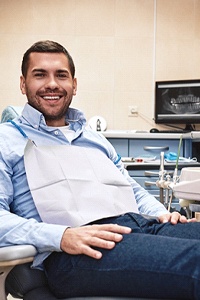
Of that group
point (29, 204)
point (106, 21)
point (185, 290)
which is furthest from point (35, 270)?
point (106, 21)

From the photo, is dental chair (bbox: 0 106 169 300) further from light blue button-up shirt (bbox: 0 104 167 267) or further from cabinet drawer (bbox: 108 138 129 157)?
cabinet drawer (bbox: 108 138 129 157)

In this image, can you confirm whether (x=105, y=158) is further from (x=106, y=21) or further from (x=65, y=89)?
(x=106, y=21)

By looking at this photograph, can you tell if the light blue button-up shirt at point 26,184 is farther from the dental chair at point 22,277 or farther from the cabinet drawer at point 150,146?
the cabinet drawer at point 150,146

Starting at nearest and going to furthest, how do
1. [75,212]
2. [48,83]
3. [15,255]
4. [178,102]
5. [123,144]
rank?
[15,255] → [75,212] → [48,83] → [123,144] → [178,102]

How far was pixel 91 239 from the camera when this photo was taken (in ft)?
3.62

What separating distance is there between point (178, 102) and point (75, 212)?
11.1ft

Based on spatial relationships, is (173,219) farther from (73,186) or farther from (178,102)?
(178,102)

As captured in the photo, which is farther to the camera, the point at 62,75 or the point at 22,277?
Answer: the point at 62,75

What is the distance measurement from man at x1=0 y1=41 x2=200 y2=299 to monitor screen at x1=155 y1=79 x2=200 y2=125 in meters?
2.89

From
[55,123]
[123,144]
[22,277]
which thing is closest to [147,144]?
[123,144]

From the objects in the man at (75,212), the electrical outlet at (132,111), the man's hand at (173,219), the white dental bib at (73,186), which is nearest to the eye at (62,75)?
the man at (75,212)

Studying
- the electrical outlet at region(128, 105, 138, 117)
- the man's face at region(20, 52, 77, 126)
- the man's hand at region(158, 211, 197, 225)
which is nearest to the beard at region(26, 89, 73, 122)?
the man's face at region(20, 52, 77, 126)

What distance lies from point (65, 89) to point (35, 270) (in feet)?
2.30

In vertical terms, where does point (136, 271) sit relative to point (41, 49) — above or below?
below
